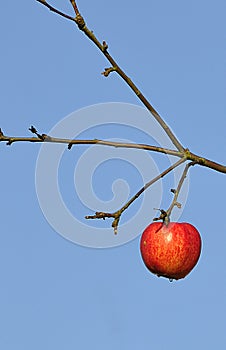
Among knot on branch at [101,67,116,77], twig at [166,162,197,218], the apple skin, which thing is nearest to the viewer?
knot on branch at [101,67,116,77]

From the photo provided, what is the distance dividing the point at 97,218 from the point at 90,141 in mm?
350

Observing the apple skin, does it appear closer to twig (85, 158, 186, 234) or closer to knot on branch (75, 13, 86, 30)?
twig (85, 158, 186, 234)

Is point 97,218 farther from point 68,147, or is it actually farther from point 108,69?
point 108,69

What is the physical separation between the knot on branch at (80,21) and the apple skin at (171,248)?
1.34 meters

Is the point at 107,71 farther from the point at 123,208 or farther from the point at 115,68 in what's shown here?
the point at 123,208

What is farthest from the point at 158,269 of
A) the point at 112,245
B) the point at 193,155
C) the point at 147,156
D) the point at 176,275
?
the point at 193,155

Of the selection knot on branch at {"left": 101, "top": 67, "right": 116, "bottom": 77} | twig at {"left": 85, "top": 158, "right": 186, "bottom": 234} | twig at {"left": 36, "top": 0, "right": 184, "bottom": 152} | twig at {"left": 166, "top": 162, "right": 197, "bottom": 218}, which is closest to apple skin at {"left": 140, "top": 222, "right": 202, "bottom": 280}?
twig at {"left": 166, "top": 162, "right": 197, "bottom": 218}

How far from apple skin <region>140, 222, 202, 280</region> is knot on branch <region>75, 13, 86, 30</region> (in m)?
1.34

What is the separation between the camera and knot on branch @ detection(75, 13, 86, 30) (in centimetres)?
241

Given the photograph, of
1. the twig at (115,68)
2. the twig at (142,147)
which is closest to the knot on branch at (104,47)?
the twig at (115,68)

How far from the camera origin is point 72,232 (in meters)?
3.26

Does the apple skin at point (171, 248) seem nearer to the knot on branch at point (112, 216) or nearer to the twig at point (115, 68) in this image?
the knot on branch at point (112, 216)

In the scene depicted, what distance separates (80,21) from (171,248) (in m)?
1.43

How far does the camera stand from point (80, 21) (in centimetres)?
242
